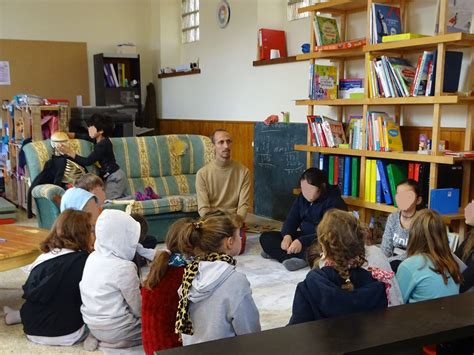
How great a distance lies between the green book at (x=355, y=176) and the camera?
4664 millimetres

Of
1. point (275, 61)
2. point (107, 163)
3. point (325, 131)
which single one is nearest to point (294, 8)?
point (275, 61)

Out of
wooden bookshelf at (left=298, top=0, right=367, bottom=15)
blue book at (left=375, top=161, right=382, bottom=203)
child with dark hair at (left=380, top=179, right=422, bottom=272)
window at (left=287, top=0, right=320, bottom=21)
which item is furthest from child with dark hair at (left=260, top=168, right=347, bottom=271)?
window at (left=287, top=0, right=320, bottom=21)

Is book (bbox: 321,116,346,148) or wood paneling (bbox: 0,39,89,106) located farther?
→ wood paneling (bbox: 0,39,89,106)

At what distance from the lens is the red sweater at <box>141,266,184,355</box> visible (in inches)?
90.4

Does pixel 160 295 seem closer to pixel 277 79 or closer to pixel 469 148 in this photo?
pixel 469 148

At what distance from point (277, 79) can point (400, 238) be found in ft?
9.25

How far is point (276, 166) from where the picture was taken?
19.7 feet

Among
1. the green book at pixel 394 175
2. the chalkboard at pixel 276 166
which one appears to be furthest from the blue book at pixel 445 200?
the chalkboard at pixel 276 166

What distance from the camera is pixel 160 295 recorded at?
2303 mm

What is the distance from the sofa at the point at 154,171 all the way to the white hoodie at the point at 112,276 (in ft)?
6.76

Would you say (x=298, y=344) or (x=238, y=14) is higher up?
(x=238, y=14)

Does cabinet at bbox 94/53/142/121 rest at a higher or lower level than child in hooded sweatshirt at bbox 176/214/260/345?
higher

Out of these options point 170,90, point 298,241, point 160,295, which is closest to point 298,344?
point 160,295

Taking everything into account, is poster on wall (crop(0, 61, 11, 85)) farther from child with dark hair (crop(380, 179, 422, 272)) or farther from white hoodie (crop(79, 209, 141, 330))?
child with dark hair (crop(380, 179, 422, 272))
